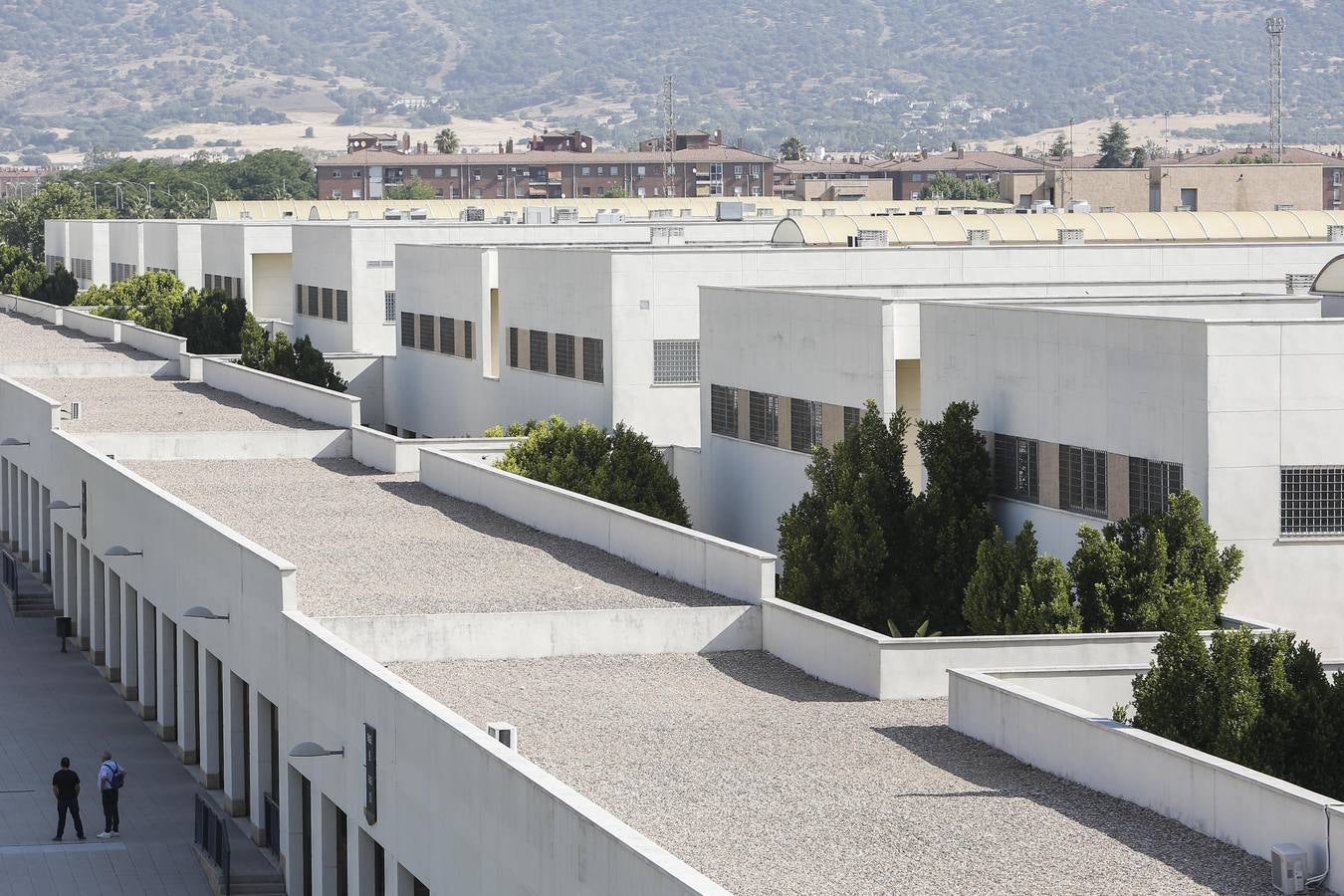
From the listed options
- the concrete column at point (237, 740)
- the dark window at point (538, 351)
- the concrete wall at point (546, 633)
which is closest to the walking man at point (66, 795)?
the concrete column at point (237, 740)

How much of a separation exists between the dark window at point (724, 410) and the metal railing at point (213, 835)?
1415 centimetres

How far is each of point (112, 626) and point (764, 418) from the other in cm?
1308

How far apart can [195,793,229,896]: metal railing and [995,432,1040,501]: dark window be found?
38.9 ft

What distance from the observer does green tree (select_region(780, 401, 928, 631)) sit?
30.3m

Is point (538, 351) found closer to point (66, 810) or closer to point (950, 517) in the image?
point (950, 517)

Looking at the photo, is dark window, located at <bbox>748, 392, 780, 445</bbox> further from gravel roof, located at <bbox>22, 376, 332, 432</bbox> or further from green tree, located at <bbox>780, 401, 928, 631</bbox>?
gravel roof, located at <bbox>22, 376, 332, 432</bbox>

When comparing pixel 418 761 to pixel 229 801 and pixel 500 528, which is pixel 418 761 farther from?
pixel 500 528

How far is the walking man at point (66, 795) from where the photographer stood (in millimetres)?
28969

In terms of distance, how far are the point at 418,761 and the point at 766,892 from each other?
5.32 meters

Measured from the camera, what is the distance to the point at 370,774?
2238 cm

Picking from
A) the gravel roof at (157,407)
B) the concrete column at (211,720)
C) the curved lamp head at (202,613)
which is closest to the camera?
the curved lamp head at (202,613)

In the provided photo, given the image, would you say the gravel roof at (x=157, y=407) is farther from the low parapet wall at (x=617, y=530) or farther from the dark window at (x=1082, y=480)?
the dark window at (x=1082, y=480)

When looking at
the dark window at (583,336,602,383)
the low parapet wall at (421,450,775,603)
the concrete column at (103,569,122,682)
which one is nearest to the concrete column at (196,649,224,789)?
the low parapet wall at (421,450,775,603)

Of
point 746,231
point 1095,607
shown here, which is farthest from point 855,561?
point 746,231
